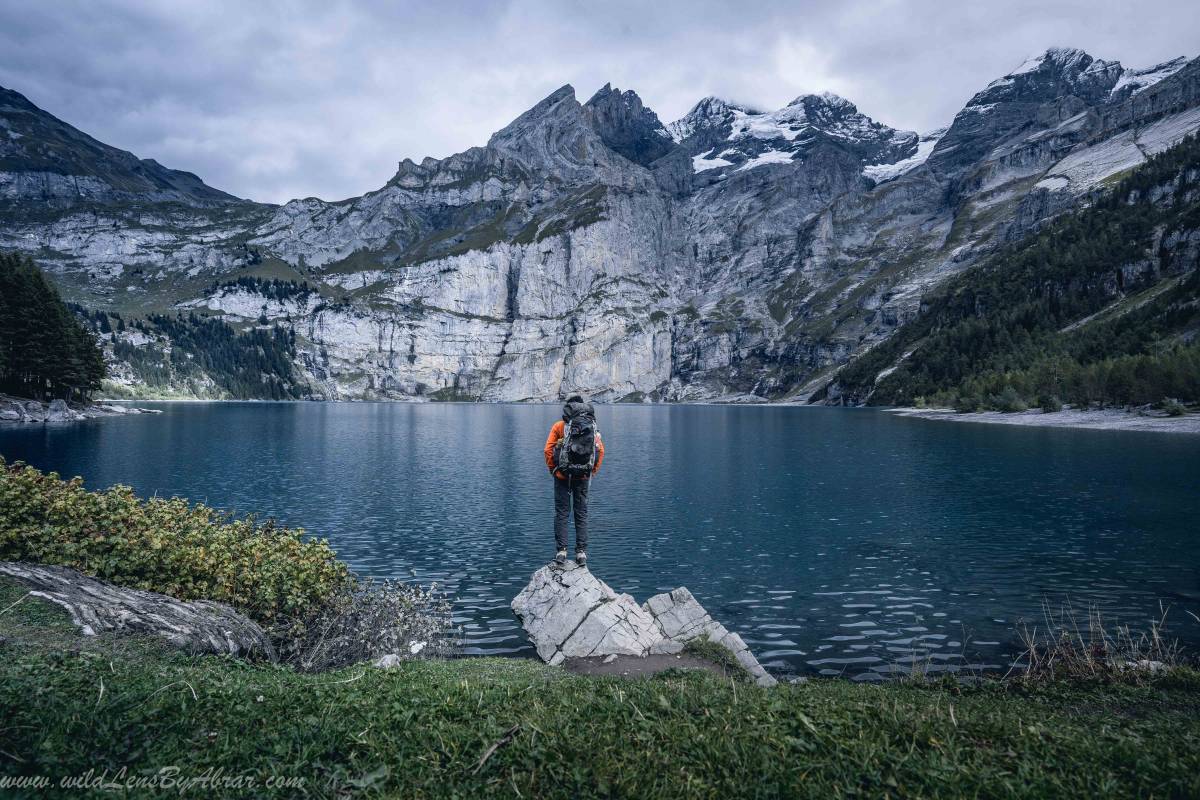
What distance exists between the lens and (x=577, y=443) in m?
18.8

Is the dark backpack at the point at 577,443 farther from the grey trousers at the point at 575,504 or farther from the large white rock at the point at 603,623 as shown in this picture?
the large white rock at the point at 603,623

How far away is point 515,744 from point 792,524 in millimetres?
35612

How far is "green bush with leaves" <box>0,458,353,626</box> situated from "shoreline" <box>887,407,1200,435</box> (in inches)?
4526

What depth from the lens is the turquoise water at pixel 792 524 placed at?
2220 cm

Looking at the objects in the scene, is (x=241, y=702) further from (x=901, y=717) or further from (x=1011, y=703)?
(x=1011, y=703)

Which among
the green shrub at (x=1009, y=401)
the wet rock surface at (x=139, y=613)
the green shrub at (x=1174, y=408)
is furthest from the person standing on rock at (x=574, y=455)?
the green shrub at (x=1009, y=401)

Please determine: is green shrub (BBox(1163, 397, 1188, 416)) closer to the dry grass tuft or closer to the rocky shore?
the dry grass tuft

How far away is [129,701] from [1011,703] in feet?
46.1

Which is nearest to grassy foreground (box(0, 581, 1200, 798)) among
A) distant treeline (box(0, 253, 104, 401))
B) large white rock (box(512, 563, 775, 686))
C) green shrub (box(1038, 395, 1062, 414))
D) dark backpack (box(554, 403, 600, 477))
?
large white rock (box(512, 563, 775, 686))

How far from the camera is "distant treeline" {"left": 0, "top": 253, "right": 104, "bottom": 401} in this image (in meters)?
90.9

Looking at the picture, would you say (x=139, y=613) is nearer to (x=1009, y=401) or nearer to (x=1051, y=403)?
(x=1051, y=403)

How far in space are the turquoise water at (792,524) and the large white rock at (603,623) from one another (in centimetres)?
198

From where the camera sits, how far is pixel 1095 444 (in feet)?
252

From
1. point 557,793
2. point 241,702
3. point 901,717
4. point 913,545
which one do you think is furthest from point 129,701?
point 913,545
